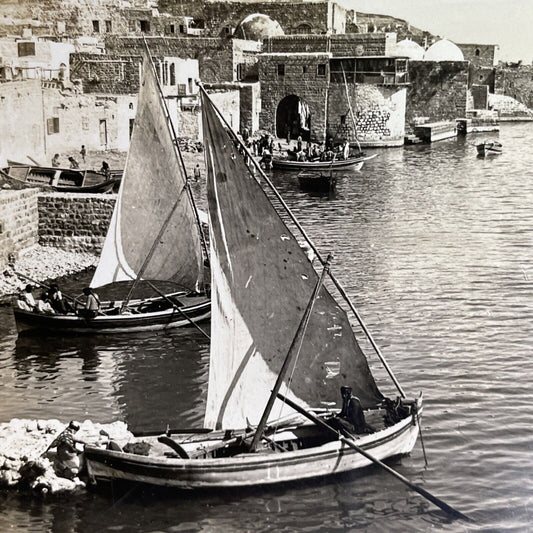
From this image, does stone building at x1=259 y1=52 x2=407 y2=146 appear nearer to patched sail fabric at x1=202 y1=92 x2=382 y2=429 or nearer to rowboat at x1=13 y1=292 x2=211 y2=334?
rowboat at x1=13 y1=292 x2=211 y2=334

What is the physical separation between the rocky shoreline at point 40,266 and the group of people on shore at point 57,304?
255 centimetres

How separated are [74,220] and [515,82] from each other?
74345mm

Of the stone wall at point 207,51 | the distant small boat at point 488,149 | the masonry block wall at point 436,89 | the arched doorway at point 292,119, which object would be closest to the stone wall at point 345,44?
the arched doorway at point 292,119

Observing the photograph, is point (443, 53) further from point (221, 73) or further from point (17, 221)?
point (17, 221)

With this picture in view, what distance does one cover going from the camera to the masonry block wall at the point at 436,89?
69.6 metres

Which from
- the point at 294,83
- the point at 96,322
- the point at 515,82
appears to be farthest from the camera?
the point at 515,82

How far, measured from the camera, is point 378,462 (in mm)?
11961

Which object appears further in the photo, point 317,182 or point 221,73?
point 221,73

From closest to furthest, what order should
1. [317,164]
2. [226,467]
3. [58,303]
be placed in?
1. [226,467]
2. [58,303]
3. [317,164]

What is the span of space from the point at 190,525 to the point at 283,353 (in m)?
3.09

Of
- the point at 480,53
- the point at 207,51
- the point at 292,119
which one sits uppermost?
the point at 480,53

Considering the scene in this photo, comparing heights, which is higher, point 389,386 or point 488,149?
point 488,149

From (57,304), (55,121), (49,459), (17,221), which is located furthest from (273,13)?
(49,459)

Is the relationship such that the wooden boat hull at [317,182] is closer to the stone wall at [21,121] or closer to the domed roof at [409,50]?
the stone wall at [21,121]
